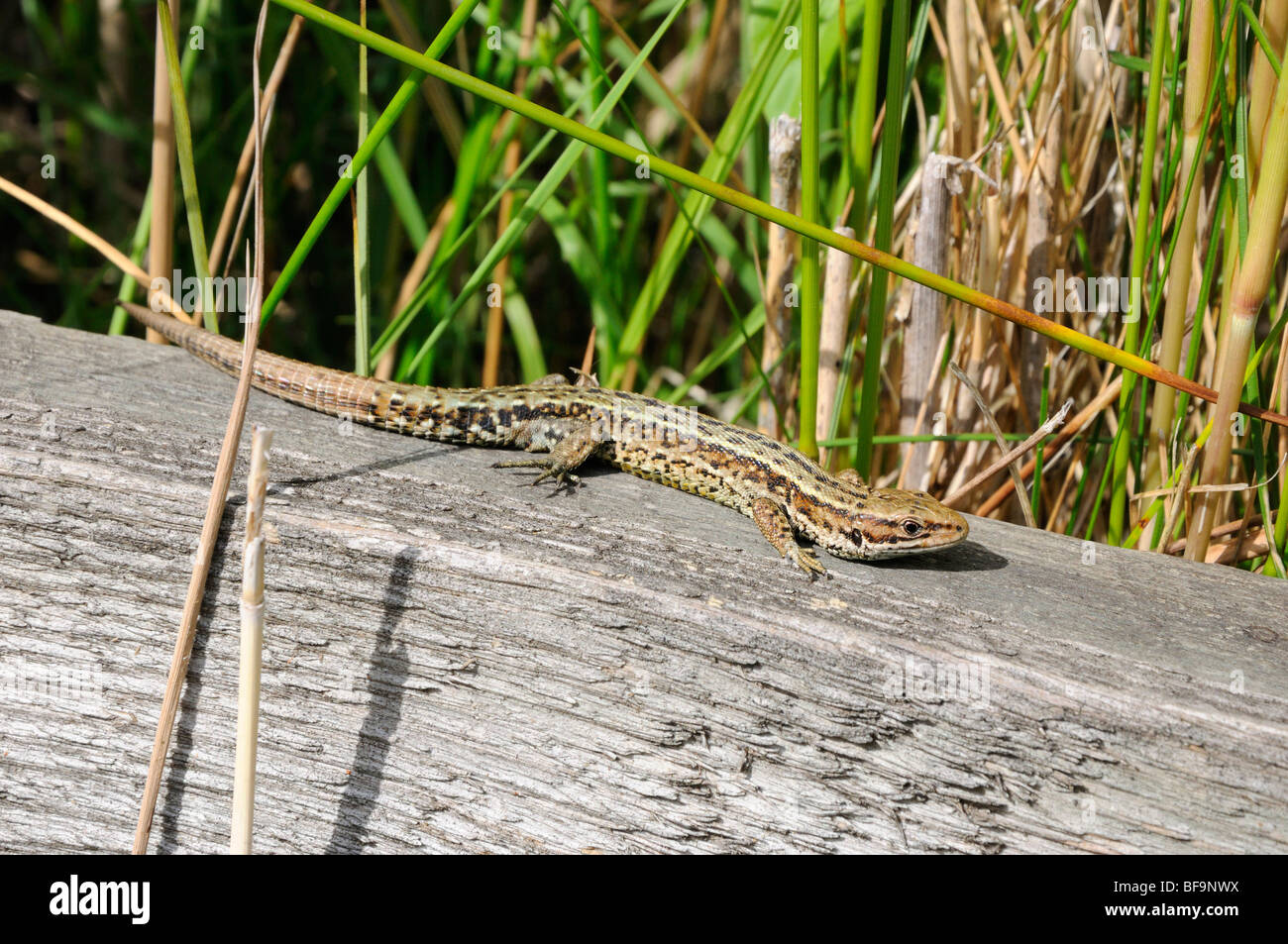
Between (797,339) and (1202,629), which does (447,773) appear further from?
(797,339)

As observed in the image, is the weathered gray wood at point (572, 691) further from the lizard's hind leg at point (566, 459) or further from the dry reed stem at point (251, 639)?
the lizard's hind leg at point (566, 459)

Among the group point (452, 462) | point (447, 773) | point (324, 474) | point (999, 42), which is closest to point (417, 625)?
point (447, 773)

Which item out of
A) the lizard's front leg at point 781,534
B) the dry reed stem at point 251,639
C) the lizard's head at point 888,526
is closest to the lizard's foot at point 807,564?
the lizard's front leg at point 781,534

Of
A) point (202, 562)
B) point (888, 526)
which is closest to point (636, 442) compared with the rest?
point (888, 526)

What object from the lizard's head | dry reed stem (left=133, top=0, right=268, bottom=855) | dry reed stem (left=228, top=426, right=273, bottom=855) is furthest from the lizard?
dry reed stem (left=228, top=426, right=273, bottom=855)

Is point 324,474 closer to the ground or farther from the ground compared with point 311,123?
closer to the ground

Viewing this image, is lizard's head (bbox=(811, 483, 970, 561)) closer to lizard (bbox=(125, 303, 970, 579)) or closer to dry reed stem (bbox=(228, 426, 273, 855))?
lizard (bbox=(125, 303, 970, 579))

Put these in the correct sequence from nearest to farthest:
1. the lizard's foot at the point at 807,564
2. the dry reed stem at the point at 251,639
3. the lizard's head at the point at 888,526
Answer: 1. the dry reed stem at the point at 251,639
2. the lizard's foot at the point at 807,564
3. the lizard's head at the point at 888,526
